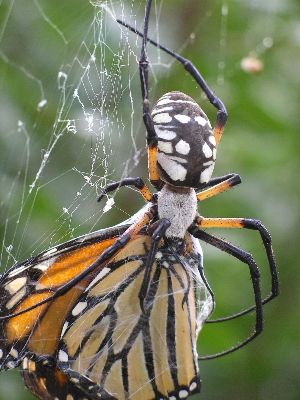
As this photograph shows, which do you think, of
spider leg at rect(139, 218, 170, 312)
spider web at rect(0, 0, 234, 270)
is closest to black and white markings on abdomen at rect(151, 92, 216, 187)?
spider leg at rect(139, 218, 170, 312)

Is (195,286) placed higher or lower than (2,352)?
lower

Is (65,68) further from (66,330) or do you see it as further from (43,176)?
(66,330)

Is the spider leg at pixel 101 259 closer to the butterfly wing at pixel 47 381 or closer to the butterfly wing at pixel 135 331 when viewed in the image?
the butterfly wing at pixel 135 331

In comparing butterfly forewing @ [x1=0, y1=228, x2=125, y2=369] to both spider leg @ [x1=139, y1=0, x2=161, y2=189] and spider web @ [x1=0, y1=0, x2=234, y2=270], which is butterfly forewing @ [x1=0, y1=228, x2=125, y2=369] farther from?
spider web @ [x1=0, y1=0, x2=234, y2=270]

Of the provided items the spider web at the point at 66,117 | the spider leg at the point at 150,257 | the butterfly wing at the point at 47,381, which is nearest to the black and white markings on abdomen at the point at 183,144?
the spider leg at the point at 150,257

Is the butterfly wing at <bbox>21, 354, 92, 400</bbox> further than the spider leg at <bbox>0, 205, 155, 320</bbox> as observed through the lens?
Yes

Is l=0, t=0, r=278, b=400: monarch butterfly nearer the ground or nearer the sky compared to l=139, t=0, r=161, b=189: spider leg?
nearer the ground

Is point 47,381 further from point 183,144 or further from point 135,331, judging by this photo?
point 183,144

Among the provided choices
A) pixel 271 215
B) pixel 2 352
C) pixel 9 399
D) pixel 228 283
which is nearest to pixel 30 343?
pixel 2 352
